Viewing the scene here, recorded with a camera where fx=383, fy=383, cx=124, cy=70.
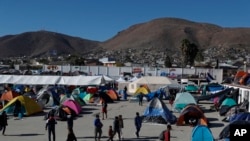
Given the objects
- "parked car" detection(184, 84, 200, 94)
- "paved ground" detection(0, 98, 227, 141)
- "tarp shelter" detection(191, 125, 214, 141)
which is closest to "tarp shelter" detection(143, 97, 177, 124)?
"paved ground" detection(0, 98, 227, 141)

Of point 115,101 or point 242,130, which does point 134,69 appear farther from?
point 242,130

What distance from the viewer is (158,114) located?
24297 millimetres

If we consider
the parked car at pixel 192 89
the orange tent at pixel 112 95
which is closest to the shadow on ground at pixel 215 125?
the orange tent at pixel 112 95

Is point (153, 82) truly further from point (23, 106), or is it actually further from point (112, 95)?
point (23, 106)

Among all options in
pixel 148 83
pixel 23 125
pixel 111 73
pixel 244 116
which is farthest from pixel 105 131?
pixel 111 73

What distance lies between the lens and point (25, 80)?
46.8 metres

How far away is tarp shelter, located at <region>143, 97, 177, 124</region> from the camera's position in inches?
951

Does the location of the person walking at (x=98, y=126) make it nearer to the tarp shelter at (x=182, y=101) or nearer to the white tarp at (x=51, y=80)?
the tarp shelter at (x=182, y=101)

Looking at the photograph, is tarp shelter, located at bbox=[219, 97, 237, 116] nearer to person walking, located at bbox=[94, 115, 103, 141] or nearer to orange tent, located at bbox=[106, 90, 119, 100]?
person walking, located at bbox=[94, 115, 103, 141]

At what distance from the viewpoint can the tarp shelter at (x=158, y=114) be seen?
24156 mm

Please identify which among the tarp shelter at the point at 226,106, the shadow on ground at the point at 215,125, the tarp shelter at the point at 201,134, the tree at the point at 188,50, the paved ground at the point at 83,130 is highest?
the tree at the point at 188,50

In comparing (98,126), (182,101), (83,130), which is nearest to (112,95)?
(182,101)

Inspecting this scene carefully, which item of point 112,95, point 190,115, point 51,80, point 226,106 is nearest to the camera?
point 190,115

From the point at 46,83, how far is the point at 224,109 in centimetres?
2379
